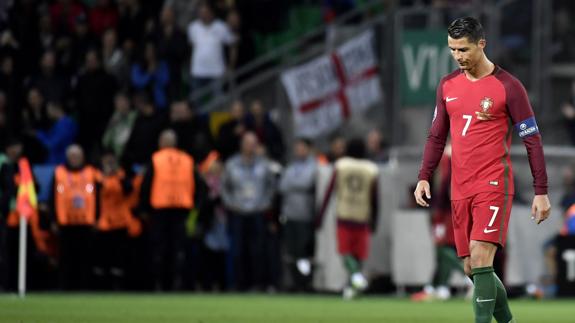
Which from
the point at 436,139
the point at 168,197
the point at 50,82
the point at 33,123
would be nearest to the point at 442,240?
the point at 168,197

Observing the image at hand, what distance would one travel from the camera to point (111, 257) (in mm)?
24125

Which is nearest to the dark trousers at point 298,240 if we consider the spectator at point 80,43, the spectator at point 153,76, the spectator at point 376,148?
the spectator at point 376,148

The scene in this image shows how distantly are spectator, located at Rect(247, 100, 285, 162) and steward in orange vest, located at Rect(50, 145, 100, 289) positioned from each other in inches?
108

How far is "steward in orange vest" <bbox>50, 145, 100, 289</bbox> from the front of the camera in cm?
2317

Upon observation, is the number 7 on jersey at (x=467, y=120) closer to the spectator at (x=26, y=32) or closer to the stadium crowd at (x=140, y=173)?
the stadium crowd at (x=140, y=173)

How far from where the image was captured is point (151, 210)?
76.4ft

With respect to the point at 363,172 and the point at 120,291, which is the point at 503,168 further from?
the point at 120,291

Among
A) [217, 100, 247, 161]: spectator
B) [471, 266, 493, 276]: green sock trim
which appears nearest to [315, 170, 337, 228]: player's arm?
[217, 100, 247, 161]: spectator

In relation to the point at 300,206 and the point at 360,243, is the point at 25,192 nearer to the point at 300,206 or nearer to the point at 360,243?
the point at 300,206

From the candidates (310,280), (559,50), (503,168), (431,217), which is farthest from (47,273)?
(503,168)

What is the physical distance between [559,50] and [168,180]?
7.29m

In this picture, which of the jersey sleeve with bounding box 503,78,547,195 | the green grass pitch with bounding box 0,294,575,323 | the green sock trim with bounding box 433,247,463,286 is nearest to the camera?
the jersey sleeve with bounding box 503,78,547,195

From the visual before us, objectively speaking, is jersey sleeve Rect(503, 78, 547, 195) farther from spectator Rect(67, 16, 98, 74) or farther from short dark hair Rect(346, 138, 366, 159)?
spectator Rect(67, 16, 98, 74)

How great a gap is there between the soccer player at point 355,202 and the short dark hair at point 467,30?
11.1 metres
